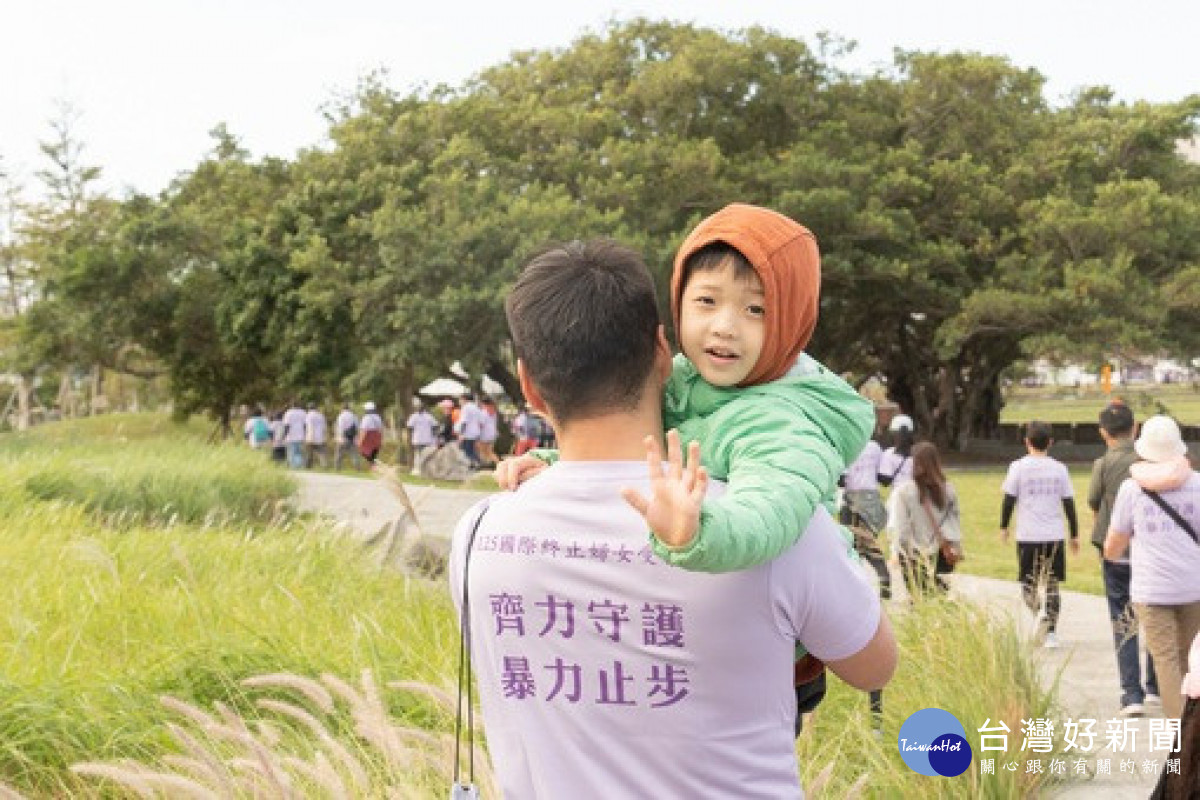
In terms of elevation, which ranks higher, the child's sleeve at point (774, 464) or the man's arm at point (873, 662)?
the child's sleeve at point (774, 464)

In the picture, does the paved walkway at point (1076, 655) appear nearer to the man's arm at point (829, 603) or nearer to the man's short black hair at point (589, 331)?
the man's arm at point (829, 603)

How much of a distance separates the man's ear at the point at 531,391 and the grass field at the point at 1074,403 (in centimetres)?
4624

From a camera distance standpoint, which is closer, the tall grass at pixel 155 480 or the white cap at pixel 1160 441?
the white cap at pixel 1160 441

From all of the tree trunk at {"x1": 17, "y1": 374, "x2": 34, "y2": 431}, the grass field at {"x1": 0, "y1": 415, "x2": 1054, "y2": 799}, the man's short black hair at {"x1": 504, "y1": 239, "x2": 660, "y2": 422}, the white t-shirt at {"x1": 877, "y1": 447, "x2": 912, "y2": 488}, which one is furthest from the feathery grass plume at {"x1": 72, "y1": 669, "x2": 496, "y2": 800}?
the tree trunk at {"x1": 17, "y1": 374, "x2": 34, "y2": 431}

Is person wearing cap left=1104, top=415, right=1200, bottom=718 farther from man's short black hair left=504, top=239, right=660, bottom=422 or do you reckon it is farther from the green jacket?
man's short black hair left=504, top=239, right=660, bottom=422

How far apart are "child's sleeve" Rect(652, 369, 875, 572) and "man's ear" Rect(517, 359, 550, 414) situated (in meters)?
0.24

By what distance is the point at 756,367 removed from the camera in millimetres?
2027

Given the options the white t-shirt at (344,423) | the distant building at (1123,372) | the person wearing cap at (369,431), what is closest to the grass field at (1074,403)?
the distant building at (1123,372)

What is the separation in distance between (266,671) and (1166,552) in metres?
3.89

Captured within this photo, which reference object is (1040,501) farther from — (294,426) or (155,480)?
(294,426)

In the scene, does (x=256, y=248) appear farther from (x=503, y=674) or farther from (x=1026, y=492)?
(x=503, y=674)

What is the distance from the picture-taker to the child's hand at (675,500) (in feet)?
5.28

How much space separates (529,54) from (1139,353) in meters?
15.6

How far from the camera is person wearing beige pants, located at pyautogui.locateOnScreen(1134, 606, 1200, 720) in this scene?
6.32 metres
